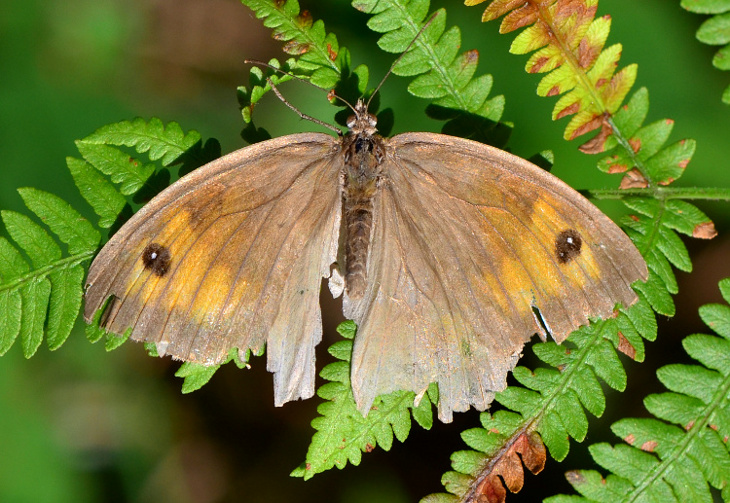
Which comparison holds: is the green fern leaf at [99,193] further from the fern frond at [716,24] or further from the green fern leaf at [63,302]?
the fern frond at [716,24]

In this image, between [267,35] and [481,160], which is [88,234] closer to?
[481,160]

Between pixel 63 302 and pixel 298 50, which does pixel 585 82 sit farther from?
pixel 63 302

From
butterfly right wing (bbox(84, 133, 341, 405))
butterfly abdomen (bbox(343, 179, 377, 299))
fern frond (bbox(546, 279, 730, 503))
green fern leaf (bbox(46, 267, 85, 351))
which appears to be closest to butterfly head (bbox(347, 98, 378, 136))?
butterfly right wing (bbox(84, 133, 341, 405))

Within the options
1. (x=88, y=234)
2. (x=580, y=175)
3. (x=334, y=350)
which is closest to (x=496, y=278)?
(x=334, y=350)

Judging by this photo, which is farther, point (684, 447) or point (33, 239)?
point (33, 239)

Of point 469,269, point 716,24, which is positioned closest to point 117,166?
point 469,269

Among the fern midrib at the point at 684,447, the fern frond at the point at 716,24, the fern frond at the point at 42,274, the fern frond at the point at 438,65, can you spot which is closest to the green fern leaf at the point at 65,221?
the fern frond at the point at 42,274

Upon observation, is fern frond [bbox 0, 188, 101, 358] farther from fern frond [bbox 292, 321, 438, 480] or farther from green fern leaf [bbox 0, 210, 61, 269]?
fern frond [bbox 292, 321, 438, 480]
